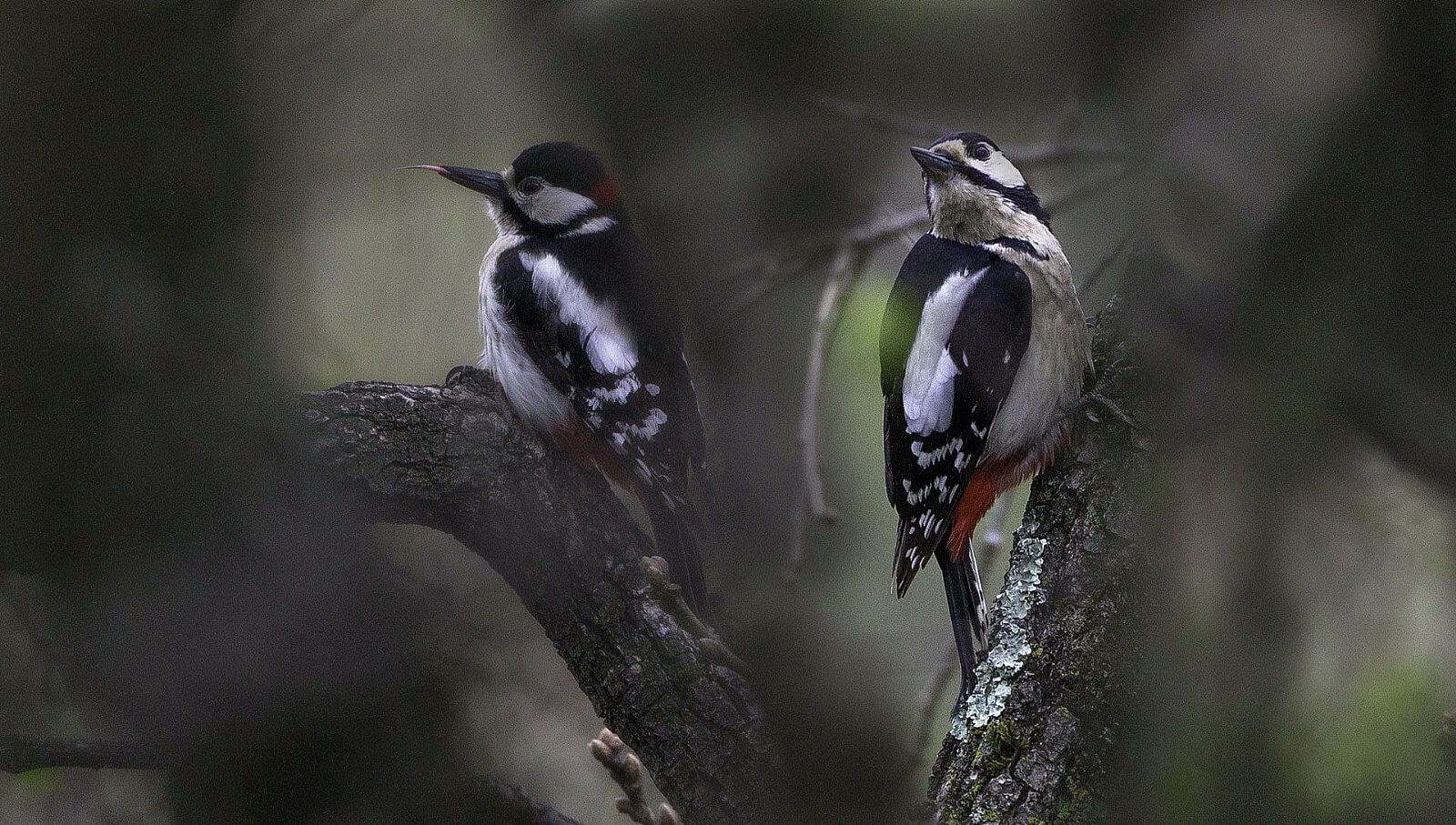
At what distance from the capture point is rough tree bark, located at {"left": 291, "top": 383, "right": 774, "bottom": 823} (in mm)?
1834

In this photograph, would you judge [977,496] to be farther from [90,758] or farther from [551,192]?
[90,758]

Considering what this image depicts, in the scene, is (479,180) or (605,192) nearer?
(479,180)

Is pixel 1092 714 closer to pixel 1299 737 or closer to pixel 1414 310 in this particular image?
pixel 1299 737

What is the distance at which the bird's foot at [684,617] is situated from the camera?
181 cm

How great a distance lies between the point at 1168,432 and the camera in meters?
1.29

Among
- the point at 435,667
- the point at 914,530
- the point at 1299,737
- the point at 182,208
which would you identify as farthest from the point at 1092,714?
the point at 182,208

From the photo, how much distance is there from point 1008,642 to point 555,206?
192 cm

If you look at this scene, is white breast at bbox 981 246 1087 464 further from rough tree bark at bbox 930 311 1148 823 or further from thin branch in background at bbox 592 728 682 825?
thin branch in background at bbox 592 728 682 825

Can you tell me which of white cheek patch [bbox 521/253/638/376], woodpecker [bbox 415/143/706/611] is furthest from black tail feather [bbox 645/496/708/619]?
white cheek patch [bbox 521/253/638/376]

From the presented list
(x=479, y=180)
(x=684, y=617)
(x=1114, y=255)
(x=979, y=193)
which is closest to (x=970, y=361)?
(x=979, y=193)

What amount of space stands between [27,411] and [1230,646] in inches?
42.4

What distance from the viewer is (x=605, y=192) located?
3131 mm

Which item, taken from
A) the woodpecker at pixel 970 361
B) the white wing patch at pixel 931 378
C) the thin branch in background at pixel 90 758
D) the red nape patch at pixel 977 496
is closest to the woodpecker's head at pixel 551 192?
the woodpecker at pixel 970 361

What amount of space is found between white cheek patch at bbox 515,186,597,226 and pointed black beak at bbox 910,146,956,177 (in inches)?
43.5
